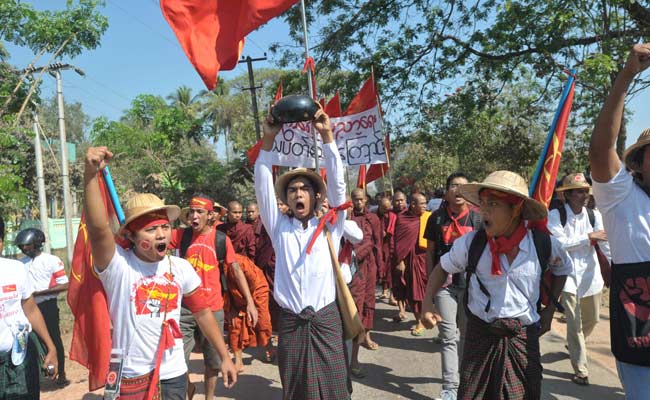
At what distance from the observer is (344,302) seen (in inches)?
131

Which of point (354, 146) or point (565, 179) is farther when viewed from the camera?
point (354, 146)

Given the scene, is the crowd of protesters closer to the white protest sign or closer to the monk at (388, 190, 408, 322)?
the white protest sign

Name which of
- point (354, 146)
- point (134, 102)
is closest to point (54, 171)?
point (134, 102)

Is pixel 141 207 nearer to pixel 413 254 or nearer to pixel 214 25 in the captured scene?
pixel 214 25

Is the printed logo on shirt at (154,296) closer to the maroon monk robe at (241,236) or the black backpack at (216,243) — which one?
the black backpack at (216,243)

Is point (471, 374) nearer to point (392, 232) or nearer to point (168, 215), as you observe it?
point (168, 215)

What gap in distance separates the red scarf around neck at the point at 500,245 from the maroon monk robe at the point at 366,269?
266 centimetres

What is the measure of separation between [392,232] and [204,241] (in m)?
4.35

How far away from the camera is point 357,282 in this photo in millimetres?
5477

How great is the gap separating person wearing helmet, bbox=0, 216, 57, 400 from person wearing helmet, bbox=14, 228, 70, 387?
2.10m

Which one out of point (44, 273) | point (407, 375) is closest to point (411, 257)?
point (407, 375)

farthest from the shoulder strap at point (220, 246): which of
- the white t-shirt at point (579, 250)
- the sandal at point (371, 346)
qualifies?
the white t-shirt at point (579, 250)

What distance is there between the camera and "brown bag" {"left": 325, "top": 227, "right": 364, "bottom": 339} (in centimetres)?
333

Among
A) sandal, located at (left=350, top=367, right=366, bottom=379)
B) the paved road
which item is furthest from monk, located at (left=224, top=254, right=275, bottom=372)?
sandal, located at (left=350, top=367, right=366, bottom=379)
